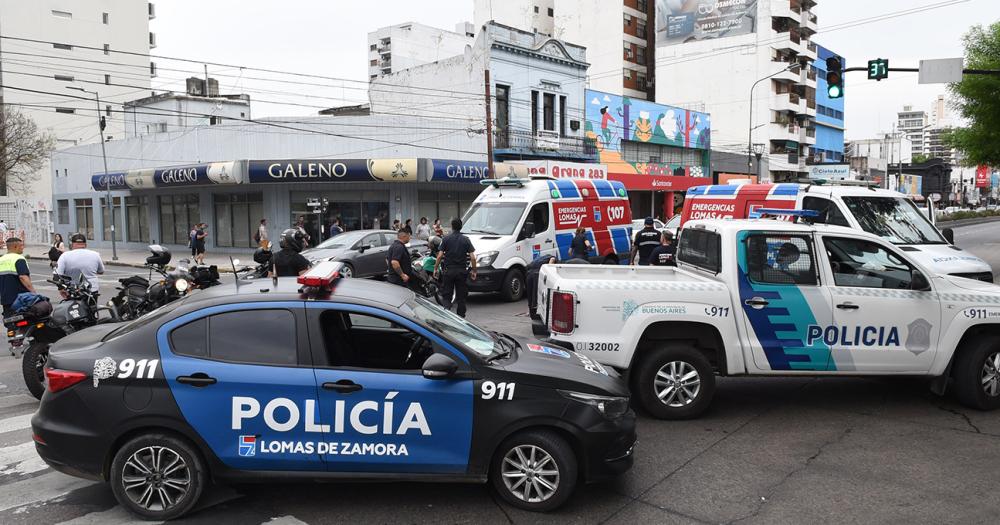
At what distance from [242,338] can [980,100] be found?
27.7 m

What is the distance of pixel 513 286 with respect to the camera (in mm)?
14719

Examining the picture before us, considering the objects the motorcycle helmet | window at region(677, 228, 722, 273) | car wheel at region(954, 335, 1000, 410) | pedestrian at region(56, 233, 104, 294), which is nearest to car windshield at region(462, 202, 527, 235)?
the motorcycle helmet

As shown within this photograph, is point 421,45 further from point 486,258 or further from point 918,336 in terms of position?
point 918,336

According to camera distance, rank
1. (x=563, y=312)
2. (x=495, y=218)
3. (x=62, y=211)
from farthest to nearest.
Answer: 1. (x=62, y=211)
2. (x=495, y=218)
3. (x=563, y=312)

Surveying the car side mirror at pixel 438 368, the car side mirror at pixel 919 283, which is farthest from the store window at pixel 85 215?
the car side mirror at pixel 919 283

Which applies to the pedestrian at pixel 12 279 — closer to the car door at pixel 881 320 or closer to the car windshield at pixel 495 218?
the car windshield at pixel 495 218

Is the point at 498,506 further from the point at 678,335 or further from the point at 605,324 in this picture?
the point at 678,335

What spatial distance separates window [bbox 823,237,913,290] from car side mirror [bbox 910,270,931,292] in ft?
0.11

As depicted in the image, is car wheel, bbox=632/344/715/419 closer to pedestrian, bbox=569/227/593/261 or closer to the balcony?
pedestrian, bbox=569/227/593/261

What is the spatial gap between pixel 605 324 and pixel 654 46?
190ft

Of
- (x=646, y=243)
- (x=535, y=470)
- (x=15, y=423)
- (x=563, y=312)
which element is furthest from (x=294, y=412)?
(x=646, y=243)

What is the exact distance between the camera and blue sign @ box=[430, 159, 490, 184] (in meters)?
28.9

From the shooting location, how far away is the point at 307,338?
4.57 m

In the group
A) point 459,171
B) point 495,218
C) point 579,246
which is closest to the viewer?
point 579,246
